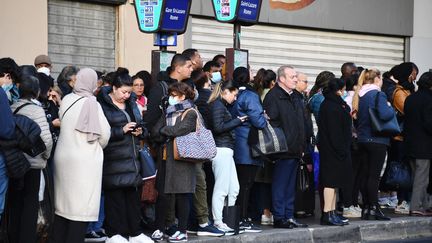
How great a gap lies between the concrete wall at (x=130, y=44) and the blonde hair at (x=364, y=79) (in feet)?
14.3

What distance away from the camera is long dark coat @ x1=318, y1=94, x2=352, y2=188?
42.9 feet

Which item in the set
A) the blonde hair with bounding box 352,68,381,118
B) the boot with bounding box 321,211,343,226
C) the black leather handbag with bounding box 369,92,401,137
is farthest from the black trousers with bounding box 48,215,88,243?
the blonde hair with bounding box 352,68,381,118

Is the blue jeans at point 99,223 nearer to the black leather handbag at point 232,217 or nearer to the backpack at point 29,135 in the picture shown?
the black leather handbag at point 232,217

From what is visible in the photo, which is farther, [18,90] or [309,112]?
[309,112]

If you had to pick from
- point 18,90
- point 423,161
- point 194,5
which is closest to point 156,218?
point 18,90

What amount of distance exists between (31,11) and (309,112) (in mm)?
4518

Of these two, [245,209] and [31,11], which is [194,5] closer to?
[31,11]

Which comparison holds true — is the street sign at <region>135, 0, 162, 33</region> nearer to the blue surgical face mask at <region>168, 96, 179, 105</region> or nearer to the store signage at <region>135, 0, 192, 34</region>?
the store signage at <region>135, 0, 192, 34</region>

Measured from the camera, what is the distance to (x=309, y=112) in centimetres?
1445

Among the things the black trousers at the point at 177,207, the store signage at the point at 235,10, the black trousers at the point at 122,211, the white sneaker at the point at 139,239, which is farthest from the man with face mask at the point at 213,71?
the white sneaker at the point at 139,239

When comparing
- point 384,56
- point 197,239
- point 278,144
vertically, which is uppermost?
point 384,56

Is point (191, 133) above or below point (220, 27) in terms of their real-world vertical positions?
below

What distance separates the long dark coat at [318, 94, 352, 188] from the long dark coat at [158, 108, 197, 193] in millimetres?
2395

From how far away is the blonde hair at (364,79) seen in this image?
14.1m
